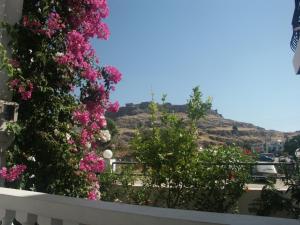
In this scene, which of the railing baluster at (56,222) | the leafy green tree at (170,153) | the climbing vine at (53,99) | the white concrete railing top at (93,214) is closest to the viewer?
the white concrete railing top at (93,214)

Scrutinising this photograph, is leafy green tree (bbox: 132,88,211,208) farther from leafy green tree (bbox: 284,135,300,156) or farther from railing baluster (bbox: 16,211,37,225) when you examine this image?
railing baluster (bbox: 16,211,37,225)

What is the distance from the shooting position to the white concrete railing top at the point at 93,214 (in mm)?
1617

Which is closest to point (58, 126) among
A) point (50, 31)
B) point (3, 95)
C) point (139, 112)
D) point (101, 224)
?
point (3, 95)

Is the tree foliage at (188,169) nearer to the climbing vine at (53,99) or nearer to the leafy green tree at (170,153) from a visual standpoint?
the leafy green tree at (170,153)

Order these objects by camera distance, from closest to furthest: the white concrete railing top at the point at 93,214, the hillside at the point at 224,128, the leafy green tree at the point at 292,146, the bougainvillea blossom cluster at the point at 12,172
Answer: the white concrete railing top at the point at 93,214
the bougainvillea blossom cluster at the point at 12,172
the leafy green tree at the point at 292,146
the hillside at the point at 224,128

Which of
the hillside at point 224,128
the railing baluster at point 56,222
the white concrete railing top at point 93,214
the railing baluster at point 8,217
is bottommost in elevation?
the railing baluster at point 8,217

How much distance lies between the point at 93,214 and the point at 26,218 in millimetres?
638

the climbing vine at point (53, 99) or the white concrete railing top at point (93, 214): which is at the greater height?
the climbing vine at point (53, 99)

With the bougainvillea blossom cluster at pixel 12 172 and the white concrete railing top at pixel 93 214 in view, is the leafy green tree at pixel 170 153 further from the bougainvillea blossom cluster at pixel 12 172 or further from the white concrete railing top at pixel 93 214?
the white concrete railing top at pixel 93 214

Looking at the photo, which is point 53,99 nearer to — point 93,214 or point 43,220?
point 43,220

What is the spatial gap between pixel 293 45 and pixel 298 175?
2.85 metres

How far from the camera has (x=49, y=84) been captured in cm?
595

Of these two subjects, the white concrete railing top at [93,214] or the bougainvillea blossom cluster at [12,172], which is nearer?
the white concrete railing top at [93,214]

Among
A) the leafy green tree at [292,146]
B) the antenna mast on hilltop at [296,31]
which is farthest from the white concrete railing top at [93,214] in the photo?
the leafy green tree at [292,146]
